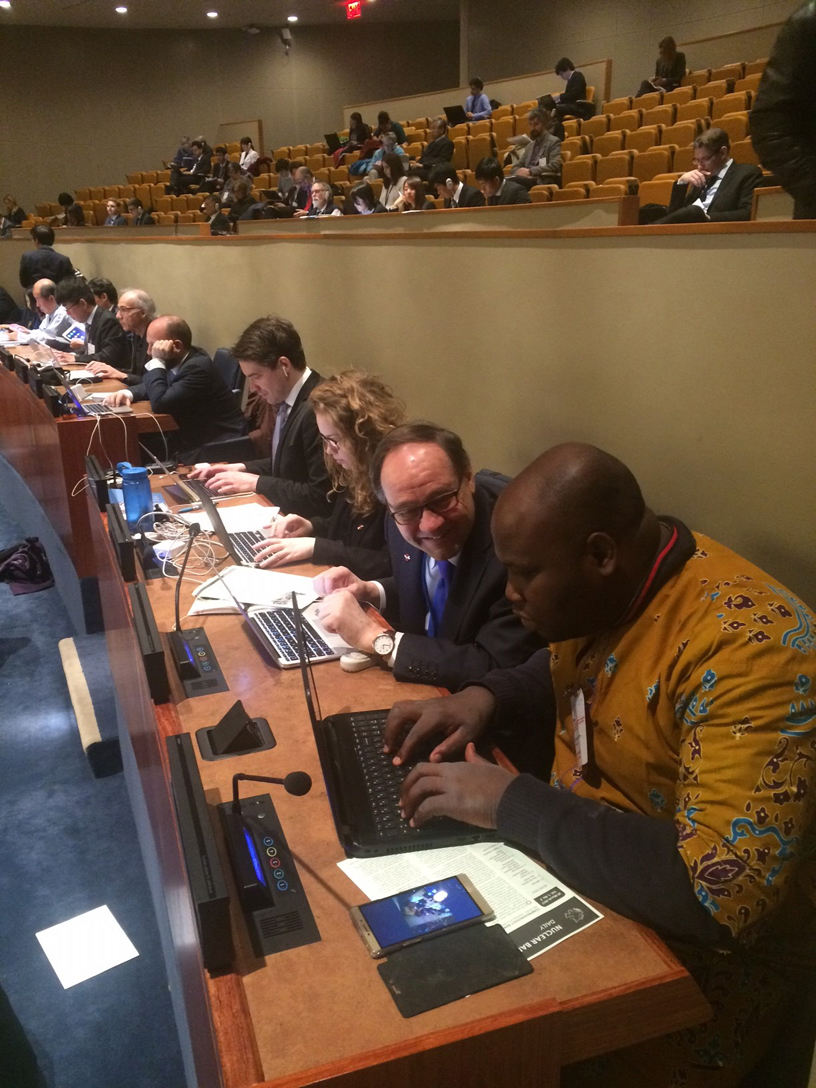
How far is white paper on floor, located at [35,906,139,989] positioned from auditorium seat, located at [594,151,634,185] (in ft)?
17.7

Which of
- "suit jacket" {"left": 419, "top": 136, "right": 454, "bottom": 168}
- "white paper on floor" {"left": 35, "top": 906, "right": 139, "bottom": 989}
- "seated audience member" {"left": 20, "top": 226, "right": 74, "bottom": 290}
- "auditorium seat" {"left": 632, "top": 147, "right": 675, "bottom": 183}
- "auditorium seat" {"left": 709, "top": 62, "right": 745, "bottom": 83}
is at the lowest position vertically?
"white paper on floor" {"left": 35, "top": 906, "right": 139, "bottom": 989}

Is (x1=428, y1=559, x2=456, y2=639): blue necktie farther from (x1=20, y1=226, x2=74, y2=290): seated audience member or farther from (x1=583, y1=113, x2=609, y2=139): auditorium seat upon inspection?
(x1=20, y1=226, x2=74, y2=290): seated audience member

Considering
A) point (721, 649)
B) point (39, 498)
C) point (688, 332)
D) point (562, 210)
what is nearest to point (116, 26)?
point (39, 498)

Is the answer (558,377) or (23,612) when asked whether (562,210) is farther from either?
(23,612)

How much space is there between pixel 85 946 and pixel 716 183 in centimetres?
423

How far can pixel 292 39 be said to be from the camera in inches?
495

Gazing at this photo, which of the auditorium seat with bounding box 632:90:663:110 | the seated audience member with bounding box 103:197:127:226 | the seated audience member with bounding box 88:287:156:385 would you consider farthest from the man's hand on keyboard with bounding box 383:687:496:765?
the seated audience member with bounding box 103:197:127:226

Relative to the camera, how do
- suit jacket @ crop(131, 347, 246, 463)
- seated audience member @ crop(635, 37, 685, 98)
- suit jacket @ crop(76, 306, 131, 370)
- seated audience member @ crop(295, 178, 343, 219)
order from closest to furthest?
suit jacket @ crop(131, 347, 246, 463) < suit jacket @ crop(76, 306, 131, 370) < seated audience member @ crop(295, 178, 343, 219) < seated audience member @ crop(635, 37, 685, 98)

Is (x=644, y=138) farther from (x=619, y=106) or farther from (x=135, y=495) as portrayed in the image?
(x=135, y=495)

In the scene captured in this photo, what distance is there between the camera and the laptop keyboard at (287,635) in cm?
160

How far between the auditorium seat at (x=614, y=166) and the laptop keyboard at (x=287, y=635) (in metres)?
4.92

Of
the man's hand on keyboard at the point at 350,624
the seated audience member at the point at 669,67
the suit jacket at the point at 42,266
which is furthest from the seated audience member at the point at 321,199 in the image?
the man's hand on keyboard at the point at 350,624

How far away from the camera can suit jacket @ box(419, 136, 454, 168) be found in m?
7.64

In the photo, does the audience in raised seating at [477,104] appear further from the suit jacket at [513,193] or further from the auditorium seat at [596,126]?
the suit jacket at [513,193]
